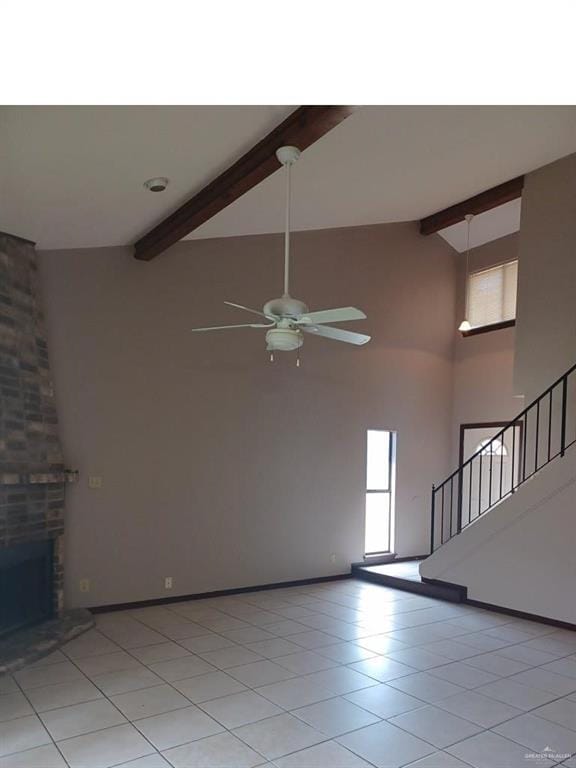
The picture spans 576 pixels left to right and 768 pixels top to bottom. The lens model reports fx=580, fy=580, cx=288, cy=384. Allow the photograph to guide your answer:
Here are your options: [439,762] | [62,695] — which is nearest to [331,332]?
[439,762]

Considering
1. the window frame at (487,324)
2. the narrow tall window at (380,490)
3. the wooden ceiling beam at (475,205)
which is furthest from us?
the window frame at (487,324)

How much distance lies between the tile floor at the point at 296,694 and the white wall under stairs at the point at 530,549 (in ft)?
0.87

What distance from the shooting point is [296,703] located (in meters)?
3.57

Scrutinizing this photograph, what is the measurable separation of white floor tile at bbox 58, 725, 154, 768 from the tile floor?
0.01 meters

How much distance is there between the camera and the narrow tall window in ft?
25.0

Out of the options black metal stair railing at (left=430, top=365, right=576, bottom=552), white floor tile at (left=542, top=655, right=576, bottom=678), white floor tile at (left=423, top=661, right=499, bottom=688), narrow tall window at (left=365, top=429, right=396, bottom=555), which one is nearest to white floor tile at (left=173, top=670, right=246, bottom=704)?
white floor tile at (left=423, top=661, right=499, bottom=688)

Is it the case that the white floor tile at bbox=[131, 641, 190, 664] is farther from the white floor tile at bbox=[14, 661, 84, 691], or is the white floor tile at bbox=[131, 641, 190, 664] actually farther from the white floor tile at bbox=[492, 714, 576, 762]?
the white floor tile at bbox=[492, 714, 576, 762]

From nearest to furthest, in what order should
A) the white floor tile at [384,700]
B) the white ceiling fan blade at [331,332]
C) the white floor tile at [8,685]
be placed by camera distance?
the white floor tile at [384,700], the white floor tile at [8,685], the white ceiling fan blade at [331,332]

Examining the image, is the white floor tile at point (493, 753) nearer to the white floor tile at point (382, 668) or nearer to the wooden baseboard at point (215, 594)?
the white floor tile at point (382, 668)

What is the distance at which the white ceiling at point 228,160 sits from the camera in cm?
338

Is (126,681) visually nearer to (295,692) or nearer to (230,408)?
(295,692)

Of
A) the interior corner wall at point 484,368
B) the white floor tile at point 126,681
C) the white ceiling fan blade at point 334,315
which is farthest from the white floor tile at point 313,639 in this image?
the interior corner wall at point 484,368
